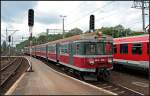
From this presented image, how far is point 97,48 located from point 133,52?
4041 mm

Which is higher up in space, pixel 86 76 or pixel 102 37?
pixel 102 37

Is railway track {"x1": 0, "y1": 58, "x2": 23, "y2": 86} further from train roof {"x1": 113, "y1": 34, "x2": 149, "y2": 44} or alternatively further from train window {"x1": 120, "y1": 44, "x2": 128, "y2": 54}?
train roof {"x1": 113, "y1": 34, "x2": 149, "y2": 44}

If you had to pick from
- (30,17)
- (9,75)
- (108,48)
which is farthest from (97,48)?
(9,75)

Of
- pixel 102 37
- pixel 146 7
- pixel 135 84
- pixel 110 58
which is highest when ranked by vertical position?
pixel 146 7

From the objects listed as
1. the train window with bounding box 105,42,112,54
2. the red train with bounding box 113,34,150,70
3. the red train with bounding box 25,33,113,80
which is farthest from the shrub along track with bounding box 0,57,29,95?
the red train with bounding box 113,34,150,70

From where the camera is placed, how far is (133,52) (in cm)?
2319

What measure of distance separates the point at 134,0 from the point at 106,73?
20.5 m

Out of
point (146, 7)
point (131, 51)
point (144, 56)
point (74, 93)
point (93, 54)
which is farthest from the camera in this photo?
point (146, 7)

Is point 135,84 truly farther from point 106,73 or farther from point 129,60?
point 129,60

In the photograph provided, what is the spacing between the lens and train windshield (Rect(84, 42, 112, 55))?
65.6 ft

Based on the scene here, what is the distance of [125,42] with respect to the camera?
25016mm

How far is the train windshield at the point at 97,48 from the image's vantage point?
65.6ft

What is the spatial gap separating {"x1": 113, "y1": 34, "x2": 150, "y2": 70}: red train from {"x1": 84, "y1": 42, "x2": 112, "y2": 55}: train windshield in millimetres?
2407

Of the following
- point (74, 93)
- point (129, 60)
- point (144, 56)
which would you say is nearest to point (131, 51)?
point (129, 60)
